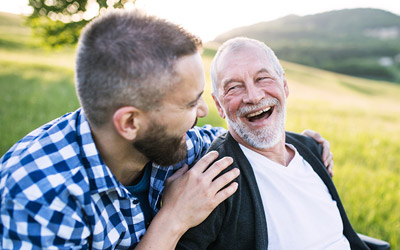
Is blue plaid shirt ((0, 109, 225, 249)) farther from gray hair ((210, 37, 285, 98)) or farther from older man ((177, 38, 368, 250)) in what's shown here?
gray hair ((210, 37, 285, 98))

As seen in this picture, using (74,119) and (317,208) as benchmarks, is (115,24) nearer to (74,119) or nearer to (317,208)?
(74,119)

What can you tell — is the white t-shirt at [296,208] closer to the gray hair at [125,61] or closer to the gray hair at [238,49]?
the gray hair at [238,49]

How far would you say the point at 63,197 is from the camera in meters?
1.54

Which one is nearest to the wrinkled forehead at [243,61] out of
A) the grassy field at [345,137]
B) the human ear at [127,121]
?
the human ear at [127,121]

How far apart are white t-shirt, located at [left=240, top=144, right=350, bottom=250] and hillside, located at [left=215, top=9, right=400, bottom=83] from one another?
157 ft

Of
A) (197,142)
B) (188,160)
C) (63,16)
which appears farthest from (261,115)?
(63,16)

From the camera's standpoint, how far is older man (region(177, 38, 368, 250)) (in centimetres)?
214

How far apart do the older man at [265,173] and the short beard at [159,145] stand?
17.6 inches

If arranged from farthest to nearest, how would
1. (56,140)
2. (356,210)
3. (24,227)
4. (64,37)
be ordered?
(64,37) → (356,210) → (56,140) → (24,227)

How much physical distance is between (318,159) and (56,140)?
2.05 meters

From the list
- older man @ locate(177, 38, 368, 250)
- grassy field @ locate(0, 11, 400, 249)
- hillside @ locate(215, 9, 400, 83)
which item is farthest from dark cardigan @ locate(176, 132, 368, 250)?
hillside @ locate(215, 9, 400, 83)

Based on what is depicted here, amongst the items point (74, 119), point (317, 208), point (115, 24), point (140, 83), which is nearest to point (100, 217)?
point (74, 119)

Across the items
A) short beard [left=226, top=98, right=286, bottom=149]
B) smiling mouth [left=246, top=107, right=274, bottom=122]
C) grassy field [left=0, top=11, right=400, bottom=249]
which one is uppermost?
smiling mouth [left=246, top=107, right=274, bottom=122]

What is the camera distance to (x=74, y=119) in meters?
1.86
